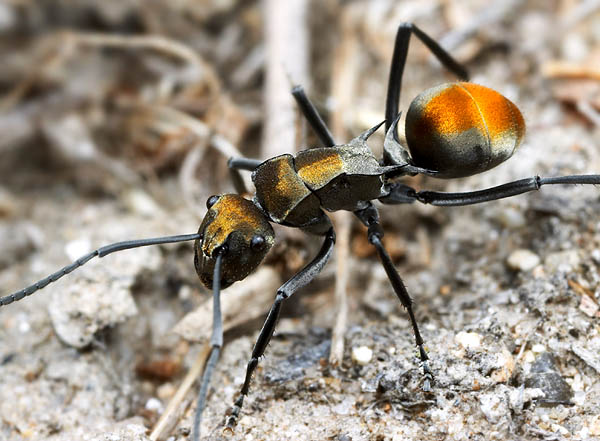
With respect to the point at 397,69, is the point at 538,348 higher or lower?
lower

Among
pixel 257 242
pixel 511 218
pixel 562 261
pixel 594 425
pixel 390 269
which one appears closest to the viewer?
pixel 594 425

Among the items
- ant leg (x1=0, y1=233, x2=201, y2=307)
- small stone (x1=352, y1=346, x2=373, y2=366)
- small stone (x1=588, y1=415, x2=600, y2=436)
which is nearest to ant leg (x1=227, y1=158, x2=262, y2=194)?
ant leg (x1=0, y1=233, x2=201, y2=307)

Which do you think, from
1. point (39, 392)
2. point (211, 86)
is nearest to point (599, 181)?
point (211, 86)

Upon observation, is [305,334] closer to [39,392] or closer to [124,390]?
[124,390]

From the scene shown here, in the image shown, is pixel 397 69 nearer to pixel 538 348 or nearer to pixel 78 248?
pixel 538 348

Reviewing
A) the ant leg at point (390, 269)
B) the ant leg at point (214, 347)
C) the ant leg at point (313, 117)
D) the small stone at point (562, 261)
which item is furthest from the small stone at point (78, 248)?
the small stone at point (562, 261)

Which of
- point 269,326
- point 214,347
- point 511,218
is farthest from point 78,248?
point 511,218

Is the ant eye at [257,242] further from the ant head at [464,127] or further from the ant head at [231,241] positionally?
the ant head at [464,127]
